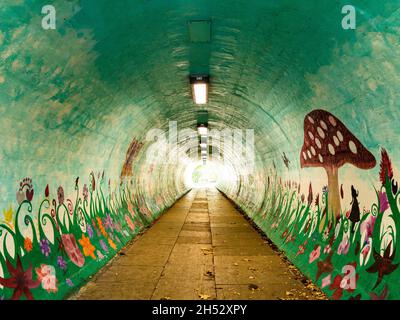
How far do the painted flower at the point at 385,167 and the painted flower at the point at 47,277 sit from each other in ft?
15.3

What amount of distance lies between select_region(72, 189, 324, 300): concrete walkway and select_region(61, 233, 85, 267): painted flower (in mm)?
453

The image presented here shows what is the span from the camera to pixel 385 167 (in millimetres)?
4266

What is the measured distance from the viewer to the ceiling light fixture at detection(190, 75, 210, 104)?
7.61 m

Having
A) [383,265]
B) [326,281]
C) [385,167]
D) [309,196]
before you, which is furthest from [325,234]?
[385,167]

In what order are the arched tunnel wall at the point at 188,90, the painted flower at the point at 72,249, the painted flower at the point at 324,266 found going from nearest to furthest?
the arched tunnel wall at the point at 188,90 < the painted flower at the point at 324,266 < the painted flower at the point at 72,249

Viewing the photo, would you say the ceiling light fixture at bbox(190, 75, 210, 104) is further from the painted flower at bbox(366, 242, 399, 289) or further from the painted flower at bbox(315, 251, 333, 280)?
the painted flower at bbox(366, 242, 399, 289)

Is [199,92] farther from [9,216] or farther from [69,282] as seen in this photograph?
[9,216]

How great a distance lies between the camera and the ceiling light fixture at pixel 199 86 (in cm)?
761

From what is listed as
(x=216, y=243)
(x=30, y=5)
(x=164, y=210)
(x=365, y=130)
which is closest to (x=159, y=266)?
(x=216, y=243)

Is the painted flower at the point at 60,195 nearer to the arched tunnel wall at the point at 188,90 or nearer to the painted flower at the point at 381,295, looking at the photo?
the arched tunnel wall at the point at 188,90

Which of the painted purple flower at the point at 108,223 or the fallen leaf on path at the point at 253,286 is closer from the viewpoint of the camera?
the fallen leaf on path at the point at 253,286

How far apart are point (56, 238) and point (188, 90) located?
4.65 meters

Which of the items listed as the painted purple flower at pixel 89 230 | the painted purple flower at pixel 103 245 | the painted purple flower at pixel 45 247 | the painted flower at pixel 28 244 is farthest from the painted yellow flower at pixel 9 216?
the painted purple flower at pixel 103 245

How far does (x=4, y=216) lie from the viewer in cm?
413
